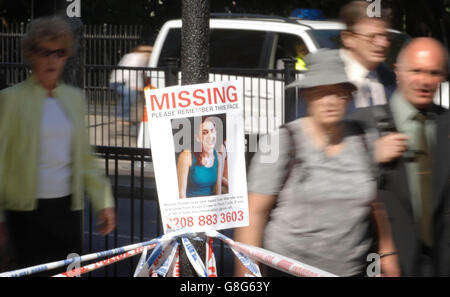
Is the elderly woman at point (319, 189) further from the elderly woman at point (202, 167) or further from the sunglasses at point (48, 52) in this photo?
the sunglasses at point (48, 52)

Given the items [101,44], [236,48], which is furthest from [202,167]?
[101,44]

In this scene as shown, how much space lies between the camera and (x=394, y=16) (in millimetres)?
15133

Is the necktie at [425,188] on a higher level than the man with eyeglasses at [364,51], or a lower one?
lower

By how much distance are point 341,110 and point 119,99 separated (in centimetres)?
868

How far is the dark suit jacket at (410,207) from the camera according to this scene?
11.9ft

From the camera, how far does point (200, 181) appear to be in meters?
4.67

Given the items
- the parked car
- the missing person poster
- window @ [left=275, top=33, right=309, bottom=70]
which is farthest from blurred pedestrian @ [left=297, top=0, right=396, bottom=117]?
window @ [left=275, top=33, right=309, bottom=70]

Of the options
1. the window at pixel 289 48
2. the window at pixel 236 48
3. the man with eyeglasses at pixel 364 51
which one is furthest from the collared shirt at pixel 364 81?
the window at pixel 236 48

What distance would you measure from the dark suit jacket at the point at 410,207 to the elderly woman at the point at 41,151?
4.69 feet

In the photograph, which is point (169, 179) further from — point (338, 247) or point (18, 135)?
point (338, 247)

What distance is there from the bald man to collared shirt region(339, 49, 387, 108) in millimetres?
886

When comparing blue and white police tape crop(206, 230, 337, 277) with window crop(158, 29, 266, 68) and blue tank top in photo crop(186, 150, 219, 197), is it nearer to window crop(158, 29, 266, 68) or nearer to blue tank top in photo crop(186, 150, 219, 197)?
blue tank top in photo crop(186, 150, 219, 197)

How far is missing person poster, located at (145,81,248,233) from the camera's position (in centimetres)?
456

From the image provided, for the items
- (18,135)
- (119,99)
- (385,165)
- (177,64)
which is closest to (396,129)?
(385,165)
